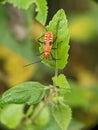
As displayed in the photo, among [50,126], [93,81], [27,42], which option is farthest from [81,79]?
[50,126]

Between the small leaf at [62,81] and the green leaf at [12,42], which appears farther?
the green leaf at [12,42]

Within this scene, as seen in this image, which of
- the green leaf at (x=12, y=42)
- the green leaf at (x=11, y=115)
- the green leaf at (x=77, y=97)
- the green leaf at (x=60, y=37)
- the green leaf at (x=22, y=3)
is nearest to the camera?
the green leaf at (x=60, y=37)

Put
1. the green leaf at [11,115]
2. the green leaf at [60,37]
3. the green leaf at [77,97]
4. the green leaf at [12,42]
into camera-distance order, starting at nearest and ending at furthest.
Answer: the green leaf at [60,37] → the green leaf at [11,115] → the green leaf at [77,97] → the green leaf at [12,42]

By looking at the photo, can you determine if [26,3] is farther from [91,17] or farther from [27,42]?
[91,17]

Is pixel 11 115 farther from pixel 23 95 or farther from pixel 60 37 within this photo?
pixel 60 37

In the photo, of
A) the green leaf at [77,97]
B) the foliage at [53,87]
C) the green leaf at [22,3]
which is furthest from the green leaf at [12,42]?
the green leaf at [22,3]

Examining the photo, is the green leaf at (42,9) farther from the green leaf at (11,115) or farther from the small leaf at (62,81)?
the green leaf at (11,115)

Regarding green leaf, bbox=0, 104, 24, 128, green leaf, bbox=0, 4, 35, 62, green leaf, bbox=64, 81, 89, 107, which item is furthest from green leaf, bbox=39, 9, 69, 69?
green leaf, bbox=0, 4, 35, 62
